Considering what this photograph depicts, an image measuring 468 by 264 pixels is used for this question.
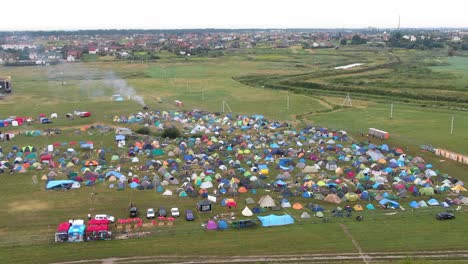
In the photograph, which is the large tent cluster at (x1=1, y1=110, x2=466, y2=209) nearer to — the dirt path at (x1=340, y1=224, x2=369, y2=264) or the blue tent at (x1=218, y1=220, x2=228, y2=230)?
the dirt path at (x1=340, y1=224, x2=369, y2=264)

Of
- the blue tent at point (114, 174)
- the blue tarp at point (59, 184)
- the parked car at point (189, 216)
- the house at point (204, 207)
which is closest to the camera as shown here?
the parked car at point (189, 216)

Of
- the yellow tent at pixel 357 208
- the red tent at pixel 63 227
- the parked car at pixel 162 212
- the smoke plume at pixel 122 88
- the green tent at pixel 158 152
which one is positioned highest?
the smoke plume at pixel 122 88

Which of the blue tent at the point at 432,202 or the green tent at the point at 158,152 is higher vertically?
the green tent at the point at 158,152

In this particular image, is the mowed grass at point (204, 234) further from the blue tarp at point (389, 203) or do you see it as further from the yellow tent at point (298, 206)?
the blue tarp at point (389, 203)

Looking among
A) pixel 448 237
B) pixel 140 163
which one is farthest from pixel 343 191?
pixel 140 163

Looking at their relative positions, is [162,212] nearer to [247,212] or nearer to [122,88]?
[247,212]

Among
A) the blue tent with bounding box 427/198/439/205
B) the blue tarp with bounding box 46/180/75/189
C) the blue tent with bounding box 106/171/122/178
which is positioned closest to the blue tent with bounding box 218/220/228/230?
the blue tent with bounding box 106/171/122/178

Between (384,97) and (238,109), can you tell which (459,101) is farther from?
(238,109)

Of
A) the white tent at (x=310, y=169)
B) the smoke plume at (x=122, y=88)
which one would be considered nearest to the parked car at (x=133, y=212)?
Result: the white tent at (x=310, y=169)
